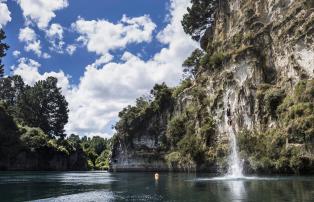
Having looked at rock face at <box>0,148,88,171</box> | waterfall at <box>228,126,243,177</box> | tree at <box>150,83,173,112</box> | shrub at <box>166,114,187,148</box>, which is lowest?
waterfall at <box>228,126,243,177</box>

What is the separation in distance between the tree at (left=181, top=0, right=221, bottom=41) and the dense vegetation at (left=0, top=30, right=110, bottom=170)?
46.6 m

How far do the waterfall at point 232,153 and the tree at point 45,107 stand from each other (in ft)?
279

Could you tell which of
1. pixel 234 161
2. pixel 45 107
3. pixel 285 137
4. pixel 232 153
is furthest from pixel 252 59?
pixel 45 107

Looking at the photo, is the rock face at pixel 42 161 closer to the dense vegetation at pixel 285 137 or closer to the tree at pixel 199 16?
the tree at pixel 199 16

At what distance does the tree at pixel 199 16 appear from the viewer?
113000 mm

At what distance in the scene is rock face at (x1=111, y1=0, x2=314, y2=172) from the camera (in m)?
72.6

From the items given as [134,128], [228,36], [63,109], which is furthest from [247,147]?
[63,109]

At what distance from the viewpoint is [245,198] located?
30.8m

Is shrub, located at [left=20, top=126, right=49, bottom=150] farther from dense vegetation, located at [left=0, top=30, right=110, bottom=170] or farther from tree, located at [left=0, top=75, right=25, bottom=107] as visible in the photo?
tree, located at [left=0, top=75, right=25, bottom=107]

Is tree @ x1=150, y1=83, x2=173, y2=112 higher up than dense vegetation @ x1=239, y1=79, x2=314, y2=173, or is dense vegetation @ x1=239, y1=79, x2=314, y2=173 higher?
tree @ x1=150, y1=83, x2=173, y2=112

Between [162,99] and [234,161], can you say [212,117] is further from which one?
[162,99]

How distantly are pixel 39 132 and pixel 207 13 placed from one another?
61769 millimetres

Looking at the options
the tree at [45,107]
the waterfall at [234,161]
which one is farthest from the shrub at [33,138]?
the waterfall at [234,161]

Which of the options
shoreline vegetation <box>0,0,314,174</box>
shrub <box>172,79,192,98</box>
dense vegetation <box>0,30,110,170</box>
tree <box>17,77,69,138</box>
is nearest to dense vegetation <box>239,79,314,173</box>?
shoreline vegetation <box>0,0,314,174</box>
